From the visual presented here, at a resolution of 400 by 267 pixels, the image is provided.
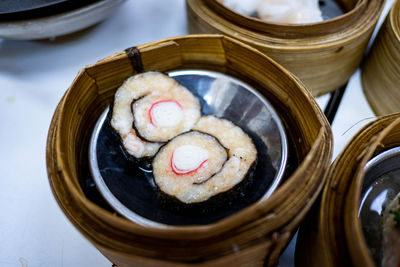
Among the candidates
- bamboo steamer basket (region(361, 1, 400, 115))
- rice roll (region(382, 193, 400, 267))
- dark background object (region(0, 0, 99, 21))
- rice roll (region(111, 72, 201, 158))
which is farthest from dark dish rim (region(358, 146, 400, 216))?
dark background object (region(0, 0, 99, 21))

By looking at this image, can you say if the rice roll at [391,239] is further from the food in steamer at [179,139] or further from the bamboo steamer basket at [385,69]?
the bamboo steamer basket at [385,69]

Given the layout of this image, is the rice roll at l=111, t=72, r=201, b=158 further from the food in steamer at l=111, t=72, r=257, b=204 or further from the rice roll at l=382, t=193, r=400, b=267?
the rice roll at l=382, t=193, r=400, b=267

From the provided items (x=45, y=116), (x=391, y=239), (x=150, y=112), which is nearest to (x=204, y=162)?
(x=150, y=112)

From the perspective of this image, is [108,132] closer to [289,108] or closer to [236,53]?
[236,53]

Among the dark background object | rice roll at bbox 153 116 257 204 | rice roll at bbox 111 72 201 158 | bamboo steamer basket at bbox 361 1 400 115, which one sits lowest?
rice roll at bbox 153 116 257 204

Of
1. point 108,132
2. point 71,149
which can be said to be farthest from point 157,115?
point 71,149

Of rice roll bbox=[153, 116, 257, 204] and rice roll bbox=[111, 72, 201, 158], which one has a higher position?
rice roll bbox=[111, 72, 201, 158]

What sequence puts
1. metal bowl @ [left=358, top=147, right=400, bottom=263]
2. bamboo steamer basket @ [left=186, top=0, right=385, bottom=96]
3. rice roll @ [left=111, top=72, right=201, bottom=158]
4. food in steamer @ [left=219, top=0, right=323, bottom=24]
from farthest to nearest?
food in steamer @ [left=219, top=0, right=323, bottom=24]
bamboo steamer basket @ [left=186, top=0, right=385, bottom=96]
rice roll @ [left=111, top=72, right=201, bottom=158]
metal bowl @ [left=358, top=147, right=400, bottom=263]

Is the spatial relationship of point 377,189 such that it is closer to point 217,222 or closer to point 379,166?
point 379,166
